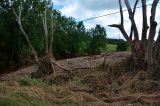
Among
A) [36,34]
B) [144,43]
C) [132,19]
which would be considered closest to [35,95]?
[144,43]

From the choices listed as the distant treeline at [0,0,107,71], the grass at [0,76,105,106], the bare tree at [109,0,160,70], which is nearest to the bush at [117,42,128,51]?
the distant treeline at [0,0,107,71]

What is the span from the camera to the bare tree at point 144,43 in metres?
16.1

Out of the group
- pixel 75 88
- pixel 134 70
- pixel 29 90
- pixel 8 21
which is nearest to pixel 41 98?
pixel 29 90

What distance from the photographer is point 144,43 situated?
16.8m

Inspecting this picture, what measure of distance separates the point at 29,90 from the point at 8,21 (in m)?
12.4

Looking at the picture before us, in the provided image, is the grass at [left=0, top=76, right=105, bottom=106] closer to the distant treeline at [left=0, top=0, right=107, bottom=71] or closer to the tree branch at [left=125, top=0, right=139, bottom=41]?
the tree branch at [left=125, top=0, right=139, bottom=41]

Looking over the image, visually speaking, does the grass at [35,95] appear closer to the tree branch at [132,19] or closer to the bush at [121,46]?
the tree branch at [132,19]

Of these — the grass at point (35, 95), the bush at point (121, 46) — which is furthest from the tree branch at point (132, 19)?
the bush at point (121, 46)

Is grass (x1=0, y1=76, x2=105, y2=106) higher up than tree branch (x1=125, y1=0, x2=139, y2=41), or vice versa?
tree branch (x1=125, y1=0, x2=139, y2=41)

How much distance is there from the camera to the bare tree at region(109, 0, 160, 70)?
1606 centimetres

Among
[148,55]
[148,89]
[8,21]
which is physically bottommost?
[148,89]

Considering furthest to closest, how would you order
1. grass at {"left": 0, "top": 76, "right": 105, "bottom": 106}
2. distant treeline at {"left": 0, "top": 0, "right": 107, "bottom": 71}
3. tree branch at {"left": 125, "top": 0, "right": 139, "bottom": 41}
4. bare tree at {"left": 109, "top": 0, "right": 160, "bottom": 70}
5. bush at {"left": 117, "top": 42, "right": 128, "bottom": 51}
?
distant treeline at {"left": 0, "top": 0, "right": 107, "bottom": 71} < bush at {"left": 117, "top": 42, "right": 128, "bottom": 51} < tree branch at {"left": 125, "top": 0, "right": 139, "bottom": 41} < bare tree at {"left": 109, "top": 0, "right": 160, "bottom": 70} < grass at {"left": 0, "top": 76, "right": 105, "bottom": 106}

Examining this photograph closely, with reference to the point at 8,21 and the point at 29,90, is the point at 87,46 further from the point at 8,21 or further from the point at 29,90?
the point at 29,90

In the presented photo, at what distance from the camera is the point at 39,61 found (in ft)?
61.1
